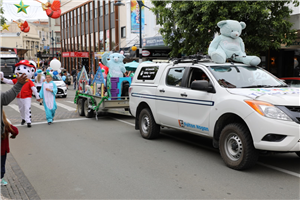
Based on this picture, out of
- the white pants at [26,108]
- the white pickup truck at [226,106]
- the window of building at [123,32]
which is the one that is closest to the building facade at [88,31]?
the window of building at [123,32]

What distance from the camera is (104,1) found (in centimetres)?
3922

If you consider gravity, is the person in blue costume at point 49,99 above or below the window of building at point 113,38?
below

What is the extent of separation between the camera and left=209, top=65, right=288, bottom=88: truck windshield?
20.2ft

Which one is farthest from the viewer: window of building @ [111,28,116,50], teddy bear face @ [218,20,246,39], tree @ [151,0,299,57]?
window of building @ [111,28,116,50]

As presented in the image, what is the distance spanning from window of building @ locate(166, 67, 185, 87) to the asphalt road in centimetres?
148

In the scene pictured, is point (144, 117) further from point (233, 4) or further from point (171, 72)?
point (233, 4)

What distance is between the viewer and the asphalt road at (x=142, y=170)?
184 inches

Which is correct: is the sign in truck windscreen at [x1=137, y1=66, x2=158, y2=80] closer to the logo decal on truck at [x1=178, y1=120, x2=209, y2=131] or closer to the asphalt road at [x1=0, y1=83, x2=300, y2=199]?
the asphalt road at [x1=0, y1=83, x2=300, y2=199]

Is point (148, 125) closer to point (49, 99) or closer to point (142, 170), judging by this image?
point (142, 170)

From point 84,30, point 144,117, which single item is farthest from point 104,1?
point 144,117

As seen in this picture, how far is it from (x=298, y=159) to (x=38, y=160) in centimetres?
518

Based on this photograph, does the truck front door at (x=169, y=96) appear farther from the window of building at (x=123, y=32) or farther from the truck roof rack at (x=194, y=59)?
the window of building at (x=123, y=32)

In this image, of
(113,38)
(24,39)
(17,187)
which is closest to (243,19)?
(17,187)

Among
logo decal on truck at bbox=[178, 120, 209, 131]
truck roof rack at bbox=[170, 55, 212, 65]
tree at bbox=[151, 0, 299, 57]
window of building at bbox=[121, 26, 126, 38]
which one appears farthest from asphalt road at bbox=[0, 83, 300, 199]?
window of building at bbox=[121, 26, 126, 38]
